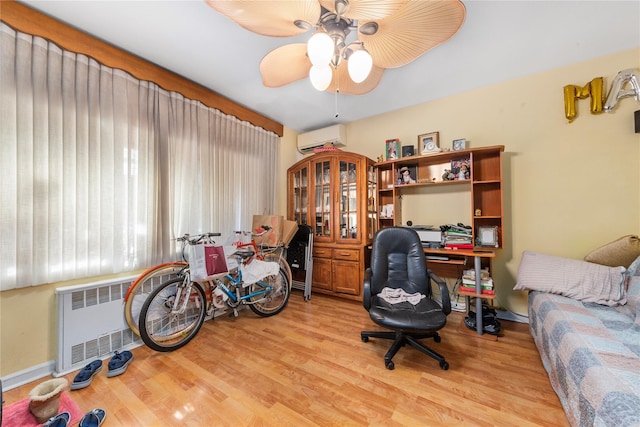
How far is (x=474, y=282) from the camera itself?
231 cm

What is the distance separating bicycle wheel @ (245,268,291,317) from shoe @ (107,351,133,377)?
3.40 ft

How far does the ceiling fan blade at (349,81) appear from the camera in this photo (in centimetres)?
157

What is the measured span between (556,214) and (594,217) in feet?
0.82

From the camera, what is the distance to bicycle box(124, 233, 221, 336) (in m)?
1.92

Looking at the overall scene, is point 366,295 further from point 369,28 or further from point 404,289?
point 369,28

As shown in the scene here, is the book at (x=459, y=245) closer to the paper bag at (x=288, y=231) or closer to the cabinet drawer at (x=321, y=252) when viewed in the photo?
the cabinet drawer at (x=321, y=252)

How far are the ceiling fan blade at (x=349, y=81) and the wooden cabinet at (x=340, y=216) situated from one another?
1.31 metres

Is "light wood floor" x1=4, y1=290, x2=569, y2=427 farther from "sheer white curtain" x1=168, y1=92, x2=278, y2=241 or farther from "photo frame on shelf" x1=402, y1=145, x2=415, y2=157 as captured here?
"photo frame on shelf" x1=402, y1=145, x2=415, y2=157

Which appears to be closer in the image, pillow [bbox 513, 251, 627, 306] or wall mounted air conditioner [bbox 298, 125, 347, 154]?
pillow [bbox 513, 251, 627, 306]

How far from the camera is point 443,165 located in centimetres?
280

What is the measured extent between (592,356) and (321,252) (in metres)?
2.50

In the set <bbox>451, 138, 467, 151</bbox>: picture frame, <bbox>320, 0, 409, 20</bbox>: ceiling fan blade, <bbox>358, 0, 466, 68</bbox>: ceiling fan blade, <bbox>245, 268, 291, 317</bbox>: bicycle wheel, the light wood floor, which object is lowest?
the light wood floor

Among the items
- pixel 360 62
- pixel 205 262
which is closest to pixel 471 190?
pixel 360 62

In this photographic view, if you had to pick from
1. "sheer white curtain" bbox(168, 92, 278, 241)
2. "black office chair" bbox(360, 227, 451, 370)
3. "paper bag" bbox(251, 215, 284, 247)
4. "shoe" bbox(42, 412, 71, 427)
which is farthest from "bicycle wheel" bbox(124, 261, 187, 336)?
"black office chair" bbox(360, 227, 451, 370)
